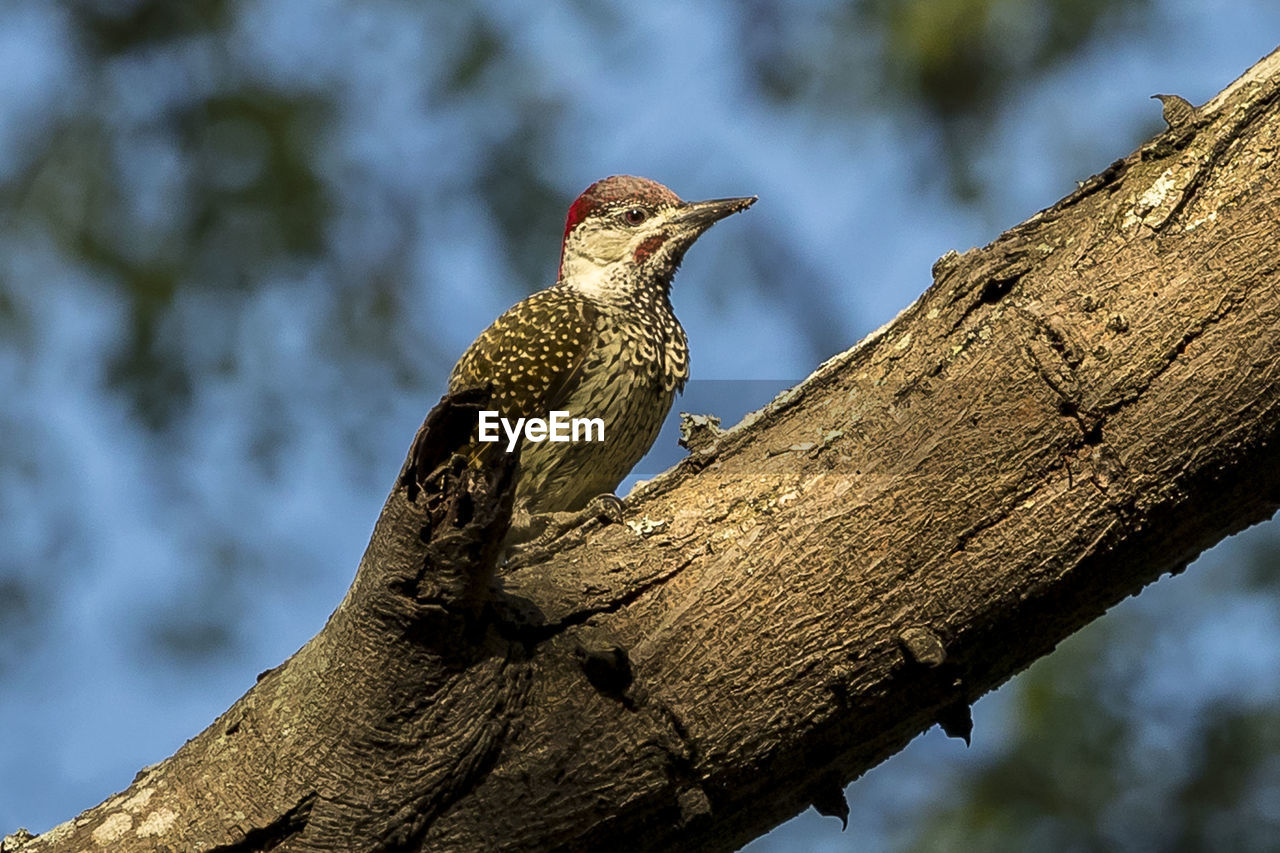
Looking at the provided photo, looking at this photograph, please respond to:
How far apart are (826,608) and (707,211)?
305 centimetres

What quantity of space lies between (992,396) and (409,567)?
3.78 feet

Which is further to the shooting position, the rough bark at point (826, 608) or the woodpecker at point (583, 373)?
the woodpecker at point (583, 373)

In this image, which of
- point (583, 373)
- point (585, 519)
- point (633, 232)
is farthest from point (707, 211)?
point (585, 519)

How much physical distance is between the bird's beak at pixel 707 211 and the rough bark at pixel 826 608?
8.62ft

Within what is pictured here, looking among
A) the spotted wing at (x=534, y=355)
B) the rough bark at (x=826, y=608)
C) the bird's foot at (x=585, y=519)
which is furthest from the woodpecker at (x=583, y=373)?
the rough bark at (x=826, y=608)

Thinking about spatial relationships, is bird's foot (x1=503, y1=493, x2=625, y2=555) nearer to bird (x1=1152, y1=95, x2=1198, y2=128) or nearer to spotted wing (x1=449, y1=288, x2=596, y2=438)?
spotted wing (x1=449, y1=288, x2=596, y2=438)

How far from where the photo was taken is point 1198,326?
2.49 m

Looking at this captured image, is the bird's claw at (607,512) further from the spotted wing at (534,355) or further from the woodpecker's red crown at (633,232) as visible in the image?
the woodpecker's red crown at (633,232)

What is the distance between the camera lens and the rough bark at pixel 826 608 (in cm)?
243

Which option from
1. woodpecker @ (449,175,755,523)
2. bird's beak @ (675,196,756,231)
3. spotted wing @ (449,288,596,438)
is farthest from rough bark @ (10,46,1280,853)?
bird's beak @ (675,196,756,231)

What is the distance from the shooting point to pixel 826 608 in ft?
8.20

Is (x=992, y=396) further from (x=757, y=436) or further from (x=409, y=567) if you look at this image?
(x=409, y=567)

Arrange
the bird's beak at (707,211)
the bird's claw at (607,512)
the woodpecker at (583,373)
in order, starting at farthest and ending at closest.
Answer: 1. the bird's beak at (707,211)
2. the woodpecker at (583,373)
3. the bird's claw at (607,512)

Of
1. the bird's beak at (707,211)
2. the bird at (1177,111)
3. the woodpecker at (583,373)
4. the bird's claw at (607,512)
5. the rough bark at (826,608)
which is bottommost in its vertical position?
the rough bark at (826,608)
